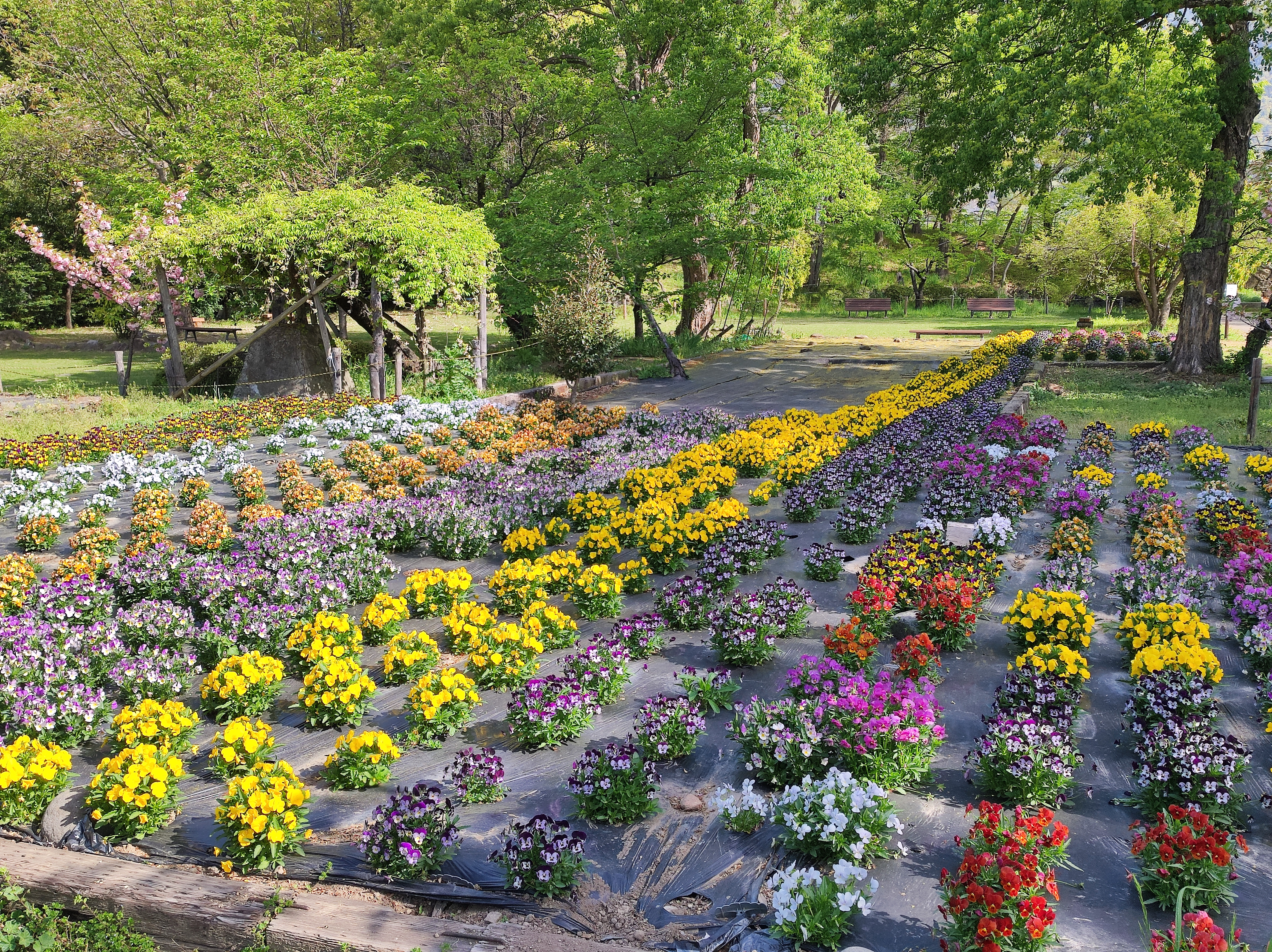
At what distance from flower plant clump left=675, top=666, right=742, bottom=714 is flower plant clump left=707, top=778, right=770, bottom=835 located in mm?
759

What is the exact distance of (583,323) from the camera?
1567 cm

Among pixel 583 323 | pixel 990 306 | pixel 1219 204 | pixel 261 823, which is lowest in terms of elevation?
pixel 261 823

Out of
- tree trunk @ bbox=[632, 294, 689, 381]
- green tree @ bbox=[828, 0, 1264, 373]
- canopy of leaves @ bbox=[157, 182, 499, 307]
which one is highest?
green tree @ bbox=[828, 0, 1264, 373]

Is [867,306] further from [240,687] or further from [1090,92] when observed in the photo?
[240,687]

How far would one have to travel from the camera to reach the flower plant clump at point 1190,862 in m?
2.99

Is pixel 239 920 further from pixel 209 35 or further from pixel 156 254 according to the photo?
pixel 209 35

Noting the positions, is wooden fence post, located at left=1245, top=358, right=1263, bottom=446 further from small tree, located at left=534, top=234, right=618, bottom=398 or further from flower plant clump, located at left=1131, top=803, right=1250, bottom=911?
small tree, located at left=534, top=234, right=618, bottom=398

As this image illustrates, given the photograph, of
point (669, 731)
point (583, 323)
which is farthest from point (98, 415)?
point (669, 731)

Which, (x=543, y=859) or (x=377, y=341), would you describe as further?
(x=377, y=341)

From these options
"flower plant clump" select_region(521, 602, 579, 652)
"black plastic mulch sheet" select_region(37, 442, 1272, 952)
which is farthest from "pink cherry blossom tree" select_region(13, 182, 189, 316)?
"black plastic mulch sheet" select_region(37, 442, 1272, 952)

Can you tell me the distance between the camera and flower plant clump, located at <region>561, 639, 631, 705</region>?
184 inches

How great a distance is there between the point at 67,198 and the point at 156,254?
47.8ft

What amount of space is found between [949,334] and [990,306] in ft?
24.9

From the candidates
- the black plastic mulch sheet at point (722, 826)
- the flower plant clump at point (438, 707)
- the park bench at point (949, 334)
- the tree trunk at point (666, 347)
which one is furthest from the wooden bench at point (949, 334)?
the flower plant clump at point (438, 707)
